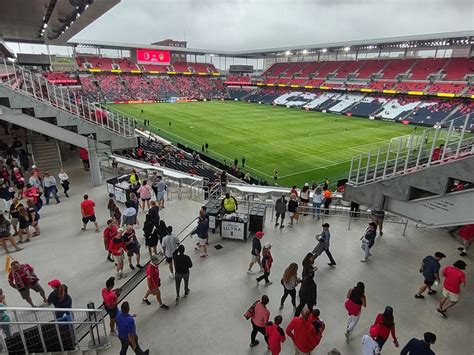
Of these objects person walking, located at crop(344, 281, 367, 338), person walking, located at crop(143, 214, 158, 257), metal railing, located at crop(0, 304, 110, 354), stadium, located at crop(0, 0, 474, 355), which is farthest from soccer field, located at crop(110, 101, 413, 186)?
metal railing, located at crop(0, 304, 110, 354)

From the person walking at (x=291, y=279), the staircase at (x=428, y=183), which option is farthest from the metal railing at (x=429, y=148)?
the person walking at (x=291, y=279)

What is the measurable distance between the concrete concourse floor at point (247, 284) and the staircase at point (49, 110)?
4211 mm

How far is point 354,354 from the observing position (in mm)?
5953

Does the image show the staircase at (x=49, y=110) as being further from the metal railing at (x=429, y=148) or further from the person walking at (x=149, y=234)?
the metal railing at (x=429, y=148)

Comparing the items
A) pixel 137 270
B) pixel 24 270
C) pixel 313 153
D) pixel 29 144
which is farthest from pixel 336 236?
pixel 313 153

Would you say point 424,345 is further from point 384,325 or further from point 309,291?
point 309,291

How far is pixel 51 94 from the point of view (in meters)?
13.8

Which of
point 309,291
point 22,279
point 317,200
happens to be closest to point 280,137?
point 317,200

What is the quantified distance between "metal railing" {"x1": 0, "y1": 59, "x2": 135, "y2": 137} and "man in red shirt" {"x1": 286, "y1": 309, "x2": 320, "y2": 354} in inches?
504

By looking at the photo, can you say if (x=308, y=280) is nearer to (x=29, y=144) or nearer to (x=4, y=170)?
(x=4, y=170)

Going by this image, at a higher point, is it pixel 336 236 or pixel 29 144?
pixel 29 144

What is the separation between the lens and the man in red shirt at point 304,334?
518 centimetres

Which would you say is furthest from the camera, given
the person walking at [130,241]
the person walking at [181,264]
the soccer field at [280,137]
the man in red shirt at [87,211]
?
the soccer field at [280,137]

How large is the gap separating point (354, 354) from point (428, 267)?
281cm
